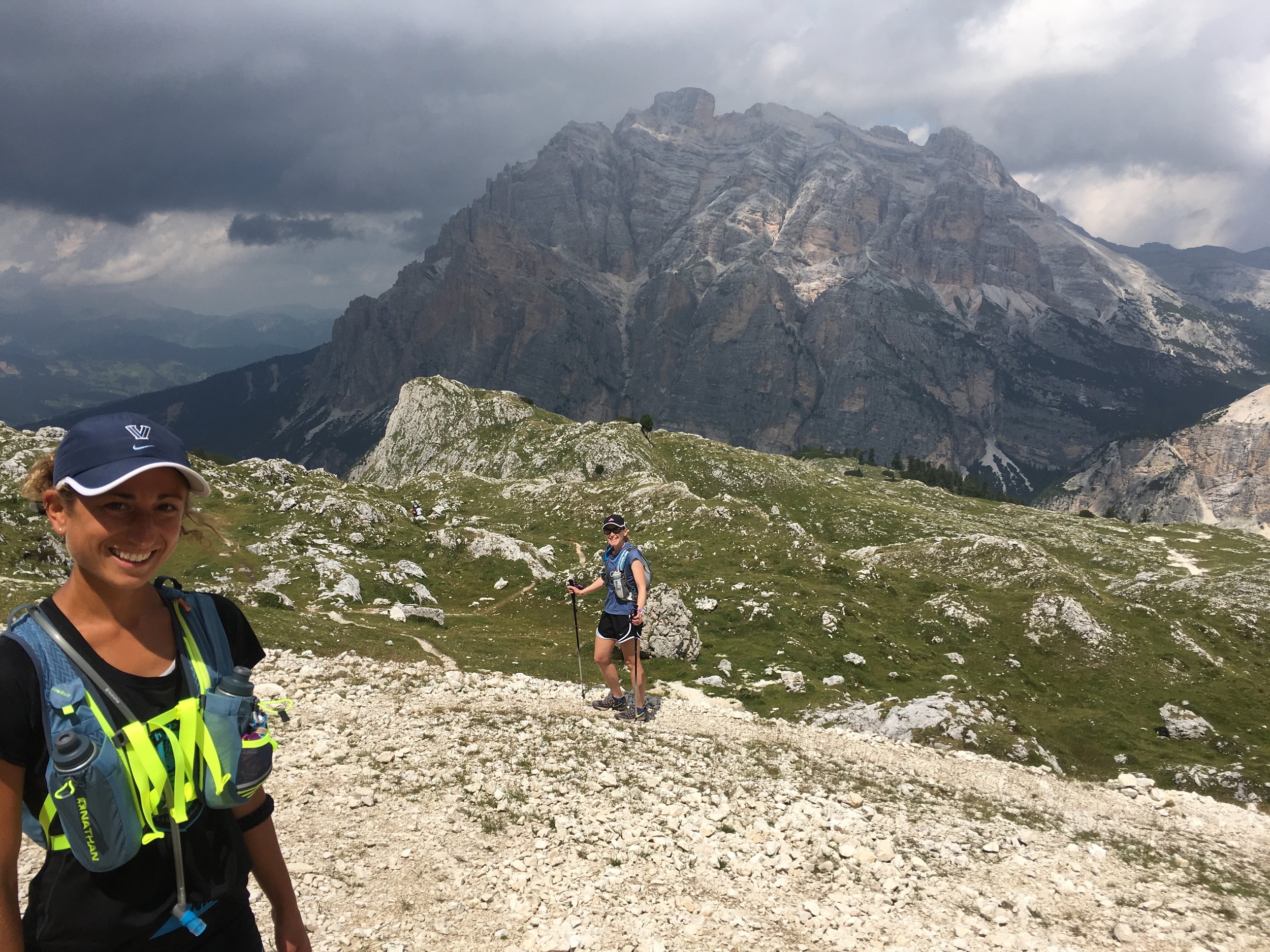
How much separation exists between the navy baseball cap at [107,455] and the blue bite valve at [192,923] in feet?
9.27

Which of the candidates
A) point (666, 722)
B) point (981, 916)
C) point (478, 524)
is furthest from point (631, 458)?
point (981, 916)

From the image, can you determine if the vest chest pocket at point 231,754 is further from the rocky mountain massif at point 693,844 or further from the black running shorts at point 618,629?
the black running shorts at point 618,629

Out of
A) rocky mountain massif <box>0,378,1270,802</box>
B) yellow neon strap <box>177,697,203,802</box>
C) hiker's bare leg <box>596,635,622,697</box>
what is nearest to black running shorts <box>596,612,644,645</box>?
hiker's bare leg <box>596,635,622,697</box>

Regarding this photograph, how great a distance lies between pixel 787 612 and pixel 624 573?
24.9 metres

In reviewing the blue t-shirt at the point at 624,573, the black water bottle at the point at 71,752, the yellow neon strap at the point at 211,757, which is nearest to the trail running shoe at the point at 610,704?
the blue t-shirt at the point at 624,573

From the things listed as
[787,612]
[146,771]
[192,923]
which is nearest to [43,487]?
[146,771]

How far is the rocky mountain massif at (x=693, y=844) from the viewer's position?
10.4 meters

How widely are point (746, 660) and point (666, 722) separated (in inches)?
642

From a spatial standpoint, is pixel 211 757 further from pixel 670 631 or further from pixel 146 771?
pixel 670 631

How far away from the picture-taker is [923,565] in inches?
2317

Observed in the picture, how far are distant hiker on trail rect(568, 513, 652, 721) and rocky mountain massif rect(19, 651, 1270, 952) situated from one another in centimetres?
135

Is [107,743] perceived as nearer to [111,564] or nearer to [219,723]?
[219,723]

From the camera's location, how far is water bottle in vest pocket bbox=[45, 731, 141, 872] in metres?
3.68

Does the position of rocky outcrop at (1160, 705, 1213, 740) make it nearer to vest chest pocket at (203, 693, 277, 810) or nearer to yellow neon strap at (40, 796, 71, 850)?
vest chest pocket at (203, 693, 277, 810)
